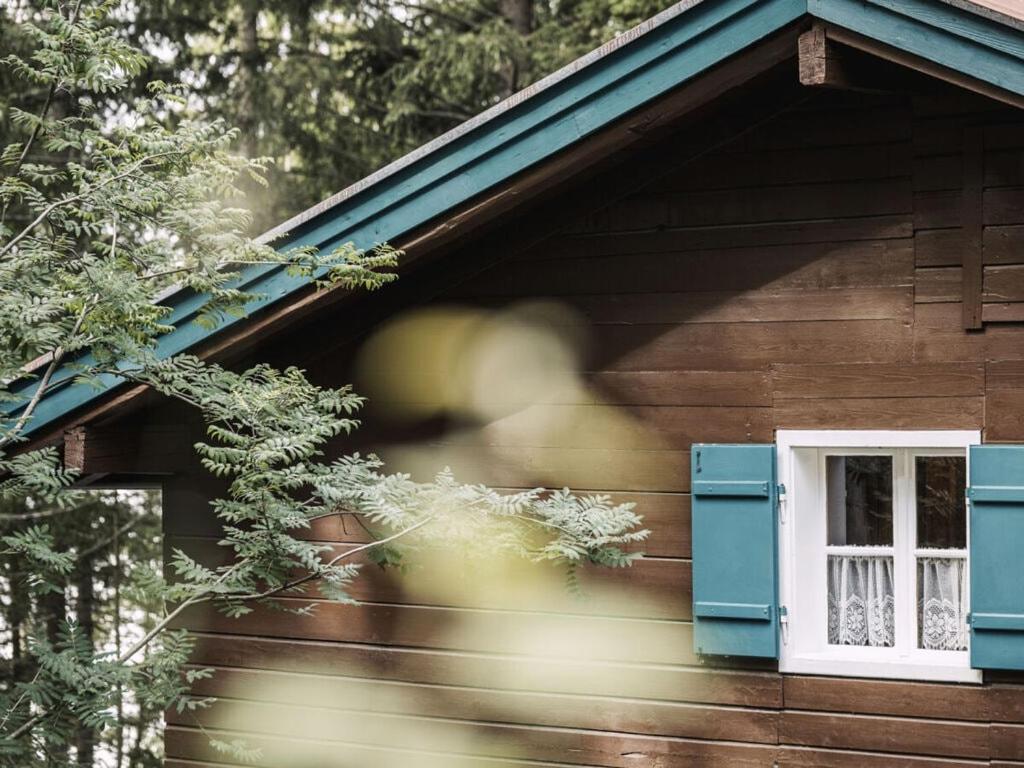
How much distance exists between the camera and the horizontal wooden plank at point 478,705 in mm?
4734

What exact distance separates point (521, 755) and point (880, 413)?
Result: 2096 millimetres

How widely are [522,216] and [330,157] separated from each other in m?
6.56

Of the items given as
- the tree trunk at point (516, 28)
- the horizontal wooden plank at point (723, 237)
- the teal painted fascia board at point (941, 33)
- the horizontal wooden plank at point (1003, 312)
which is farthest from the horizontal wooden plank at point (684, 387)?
the tree trunk at point (516, 28)

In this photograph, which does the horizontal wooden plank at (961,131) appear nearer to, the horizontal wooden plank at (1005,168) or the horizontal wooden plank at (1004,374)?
the horizontal wooden plank at (1005,168)

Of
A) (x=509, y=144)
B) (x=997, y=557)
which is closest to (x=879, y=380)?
(x=997, y=557)

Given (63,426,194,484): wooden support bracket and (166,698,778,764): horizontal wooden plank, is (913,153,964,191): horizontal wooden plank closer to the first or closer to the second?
(166,698,778,764): horizontal wooden plank

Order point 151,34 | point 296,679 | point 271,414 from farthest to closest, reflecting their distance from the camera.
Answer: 1. point 151,34
2. point 296,679
3. point 271,414

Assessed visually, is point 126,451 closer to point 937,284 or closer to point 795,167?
point 795,167

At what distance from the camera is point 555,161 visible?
15.2 ft

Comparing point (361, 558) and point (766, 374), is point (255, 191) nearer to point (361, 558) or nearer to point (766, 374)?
point (361, 558)

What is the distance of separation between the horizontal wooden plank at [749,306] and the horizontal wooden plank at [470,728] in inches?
63.2

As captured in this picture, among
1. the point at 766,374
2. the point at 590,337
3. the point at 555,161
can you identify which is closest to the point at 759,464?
the point at 766,374

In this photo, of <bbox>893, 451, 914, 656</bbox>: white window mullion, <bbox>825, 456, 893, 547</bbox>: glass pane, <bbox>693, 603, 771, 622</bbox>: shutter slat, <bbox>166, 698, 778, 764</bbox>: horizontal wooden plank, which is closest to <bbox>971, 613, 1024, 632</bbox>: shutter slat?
<bbox>893, 451, 914, 656</bbox>: white window mullion

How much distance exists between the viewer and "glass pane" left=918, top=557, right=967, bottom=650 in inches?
179
